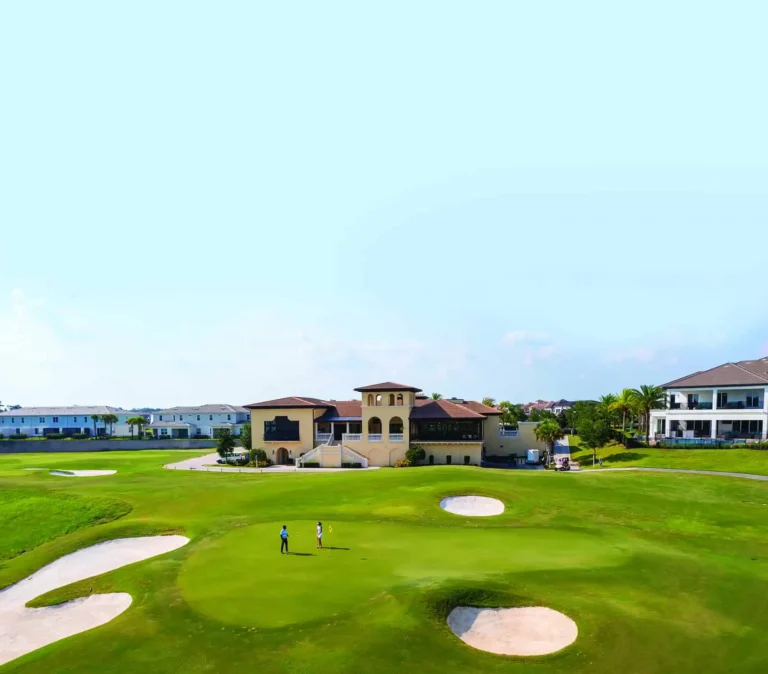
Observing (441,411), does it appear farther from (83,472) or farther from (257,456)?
(83,472)

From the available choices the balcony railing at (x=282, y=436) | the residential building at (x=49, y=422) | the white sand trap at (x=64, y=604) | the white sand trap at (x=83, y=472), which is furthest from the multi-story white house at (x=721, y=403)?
the residential building at (x=49, y=422)

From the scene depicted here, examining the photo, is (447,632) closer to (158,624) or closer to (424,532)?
(158,624)

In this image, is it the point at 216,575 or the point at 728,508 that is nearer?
the point at 216,575

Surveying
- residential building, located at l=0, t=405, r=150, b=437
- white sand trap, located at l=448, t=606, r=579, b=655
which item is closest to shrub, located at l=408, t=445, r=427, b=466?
white sand trap, located at l=448, t=606, r=579, b=655

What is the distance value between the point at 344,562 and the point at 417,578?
4.51 m

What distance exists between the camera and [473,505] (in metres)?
41.0

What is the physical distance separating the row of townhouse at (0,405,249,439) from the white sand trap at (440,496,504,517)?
111 m

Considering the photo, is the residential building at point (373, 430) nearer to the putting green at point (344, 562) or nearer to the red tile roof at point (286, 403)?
the red tile roof at point (286, 403)

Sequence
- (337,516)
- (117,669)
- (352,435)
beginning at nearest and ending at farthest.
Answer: (117,669) < (337,516) < (352,435)

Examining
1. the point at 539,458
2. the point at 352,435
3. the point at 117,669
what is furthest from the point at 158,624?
the point at 539,458

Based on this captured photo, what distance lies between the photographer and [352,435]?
74438 mm

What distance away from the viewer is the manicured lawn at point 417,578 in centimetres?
1750

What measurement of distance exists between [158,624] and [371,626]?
27.1ft

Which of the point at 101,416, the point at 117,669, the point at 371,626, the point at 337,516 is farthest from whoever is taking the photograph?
the point at 101,416
